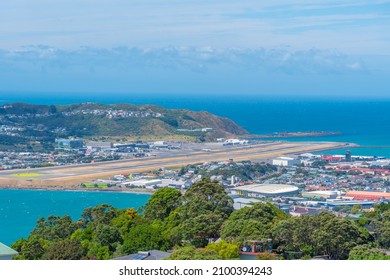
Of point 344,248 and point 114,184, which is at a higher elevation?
point 344,248

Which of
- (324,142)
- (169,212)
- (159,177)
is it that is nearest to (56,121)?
(324,142)

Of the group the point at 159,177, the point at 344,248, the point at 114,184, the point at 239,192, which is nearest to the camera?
the point at 344,248

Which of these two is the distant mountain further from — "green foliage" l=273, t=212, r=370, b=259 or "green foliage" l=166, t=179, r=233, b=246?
"green foliage" l=273, t=212, r=370, b=259

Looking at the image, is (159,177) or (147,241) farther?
(159,177)

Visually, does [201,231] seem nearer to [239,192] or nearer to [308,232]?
[308,232]

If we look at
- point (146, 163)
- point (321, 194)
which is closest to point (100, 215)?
point (321, 194)

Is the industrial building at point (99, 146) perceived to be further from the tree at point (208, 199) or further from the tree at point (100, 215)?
the tree at point (208, 199)

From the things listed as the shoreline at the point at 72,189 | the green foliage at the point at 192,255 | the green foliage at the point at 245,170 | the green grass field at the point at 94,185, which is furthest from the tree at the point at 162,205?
the green foliage at the point at 245,170
